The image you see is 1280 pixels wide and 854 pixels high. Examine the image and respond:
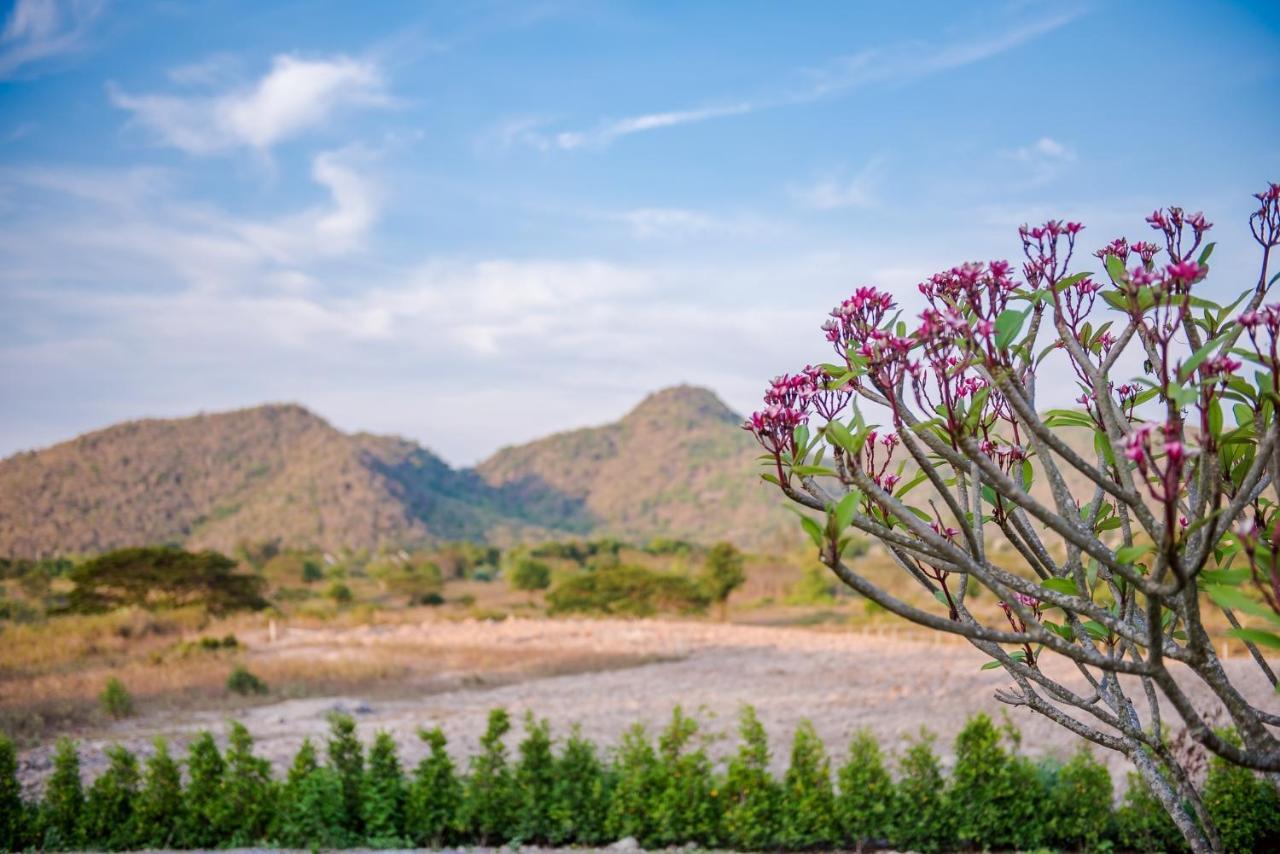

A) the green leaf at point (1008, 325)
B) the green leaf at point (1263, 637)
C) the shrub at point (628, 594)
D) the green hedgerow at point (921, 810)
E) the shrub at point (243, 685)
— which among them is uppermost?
the green leaf at point (1008, 325)

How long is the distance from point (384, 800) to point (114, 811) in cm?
206

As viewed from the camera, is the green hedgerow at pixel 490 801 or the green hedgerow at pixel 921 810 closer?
the green hedgerow at pixel 921 810

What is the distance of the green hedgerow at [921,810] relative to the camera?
5691 millimetres

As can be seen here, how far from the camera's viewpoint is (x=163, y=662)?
19.5m

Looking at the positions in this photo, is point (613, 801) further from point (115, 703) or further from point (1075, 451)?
point (115, 703)

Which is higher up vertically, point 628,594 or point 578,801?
point 578,801

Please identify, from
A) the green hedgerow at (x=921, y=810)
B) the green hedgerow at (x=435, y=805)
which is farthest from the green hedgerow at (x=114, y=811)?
the green hedgerow at (x=921, y=810)

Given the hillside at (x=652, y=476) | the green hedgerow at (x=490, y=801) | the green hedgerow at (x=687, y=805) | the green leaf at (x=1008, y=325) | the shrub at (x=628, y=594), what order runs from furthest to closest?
1. the hillside at (x=652, y=476)
2. the shrub at (x=628, y=594)
3. the green hedgerow at (x=490, y=801)
4. the green hedgerow at (x=687, y=805)
5. the green leaf at (x=1008, y=325)

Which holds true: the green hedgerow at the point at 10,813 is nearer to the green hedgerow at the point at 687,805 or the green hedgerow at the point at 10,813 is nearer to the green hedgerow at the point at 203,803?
the green hedgerow at the point at 203,803

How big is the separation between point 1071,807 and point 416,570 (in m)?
44.8

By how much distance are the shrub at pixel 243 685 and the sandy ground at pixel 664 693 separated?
1.27 m

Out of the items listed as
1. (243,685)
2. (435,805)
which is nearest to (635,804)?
(435,805)

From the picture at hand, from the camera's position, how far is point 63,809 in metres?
6.50

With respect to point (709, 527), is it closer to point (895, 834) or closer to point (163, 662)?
point (163, 662)
